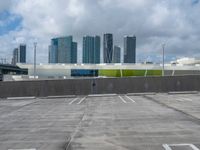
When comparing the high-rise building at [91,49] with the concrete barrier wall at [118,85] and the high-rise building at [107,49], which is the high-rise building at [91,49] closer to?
the high-rise building at [107,49]

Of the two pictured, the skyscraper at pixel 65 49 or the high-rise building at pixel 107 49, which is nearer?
the high-rise building at pixel 107 49

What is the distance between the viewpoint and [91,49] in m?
181

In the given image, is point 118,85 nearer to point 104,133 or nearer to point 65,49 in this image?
point 104,133

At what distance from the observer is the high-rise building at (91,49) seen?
175375 millimetres

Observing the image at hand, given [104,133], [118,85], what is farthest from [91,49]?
[104,133]

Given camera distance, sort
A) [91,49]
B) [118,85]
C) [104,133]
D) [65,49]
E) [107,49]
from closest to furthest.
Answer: [104,133]
[118,85]
[107,49]
[65,49]
[91,49]

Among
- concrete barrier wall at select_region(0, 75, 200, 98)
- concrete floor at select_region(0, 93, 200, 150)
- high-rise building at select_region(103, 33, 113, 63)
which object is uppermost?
high-rise building at select_region(103, 33, 113, 63)

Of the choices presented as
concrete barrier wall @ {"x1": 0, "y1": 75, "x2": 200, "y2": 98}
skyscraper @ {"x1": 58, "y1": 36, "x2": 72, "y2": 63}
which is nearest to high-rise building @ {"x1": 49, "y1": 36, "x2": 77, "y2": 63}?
skyscraper @ {"x1": 58, "y1": 36, "x2": 72, "y2": 63}

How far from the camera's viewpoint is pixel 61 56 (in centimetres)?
17075

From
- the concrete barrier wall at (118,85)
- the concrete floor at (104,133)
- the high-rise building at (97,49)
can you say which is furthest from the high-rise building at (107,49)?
the concrete floor at (104,133)

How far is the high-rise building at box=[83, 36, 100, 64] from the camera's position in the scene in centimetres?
17538

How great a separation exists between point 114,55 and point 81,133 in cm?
16451

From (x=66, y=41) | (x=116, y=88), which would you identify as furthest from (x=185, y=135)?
(x=66, y=41)

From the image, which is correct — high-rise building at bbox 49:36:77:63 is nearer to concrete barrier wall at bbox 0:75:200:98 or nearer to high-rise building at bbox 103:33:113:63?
high-rise building at bbox 103:33:113:63
